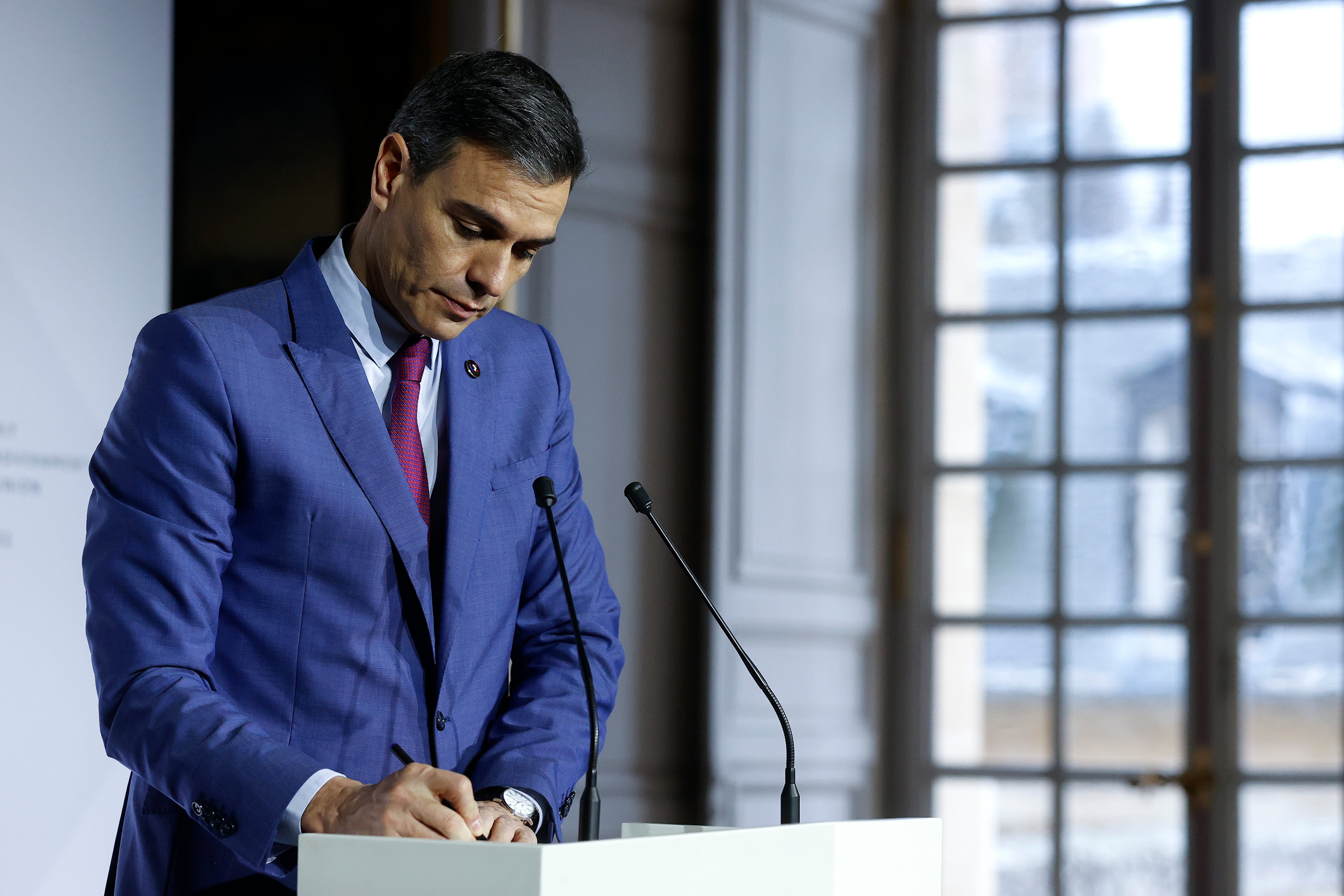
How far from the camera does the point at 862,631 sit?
148 inches

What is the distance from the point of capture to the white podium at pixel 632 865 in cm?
84

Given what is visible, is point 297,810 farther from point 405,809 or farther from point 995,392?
point 995,392

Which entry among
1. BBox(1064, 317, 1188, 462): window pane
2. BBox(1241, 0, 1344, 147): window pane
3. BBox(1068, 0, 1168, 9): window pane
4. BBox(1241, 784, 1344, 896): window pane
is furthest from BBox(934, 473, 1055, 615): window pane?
BBox(1068, 0, 1168, 9): window pane

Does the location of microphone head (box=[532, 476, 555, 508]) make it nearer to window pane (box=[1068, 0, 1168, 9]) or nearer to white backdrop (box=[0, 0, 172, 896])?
white backdrop (box=[0, 0, 172, 896])

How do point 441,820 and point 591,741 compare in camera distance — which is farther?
point 591,741

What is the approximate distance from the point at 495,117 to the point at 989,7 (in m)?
3.00

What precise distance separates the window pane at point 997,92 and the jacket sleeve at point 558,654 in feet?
8.81

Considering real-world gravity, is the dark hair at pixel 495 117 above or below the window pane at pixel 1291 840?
above

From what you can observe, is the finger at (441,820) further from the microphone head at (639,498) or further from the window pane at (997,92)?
the window pane at (997,92)

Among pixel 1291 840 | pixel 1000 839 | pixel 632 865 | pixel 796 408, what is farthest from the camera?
pixel 1000 839

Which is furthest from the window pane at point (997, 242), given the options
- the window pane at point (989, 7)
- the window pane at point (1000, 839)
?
the window pane at point (1000, 839)

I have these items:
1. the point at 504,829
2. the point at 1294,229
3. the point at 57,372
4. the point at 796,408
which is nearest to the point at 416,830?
the point at 504,829

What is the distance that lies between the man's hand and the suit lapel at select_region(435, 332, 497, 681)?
0.59ft

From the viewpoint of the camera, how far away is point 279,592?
127 cm
